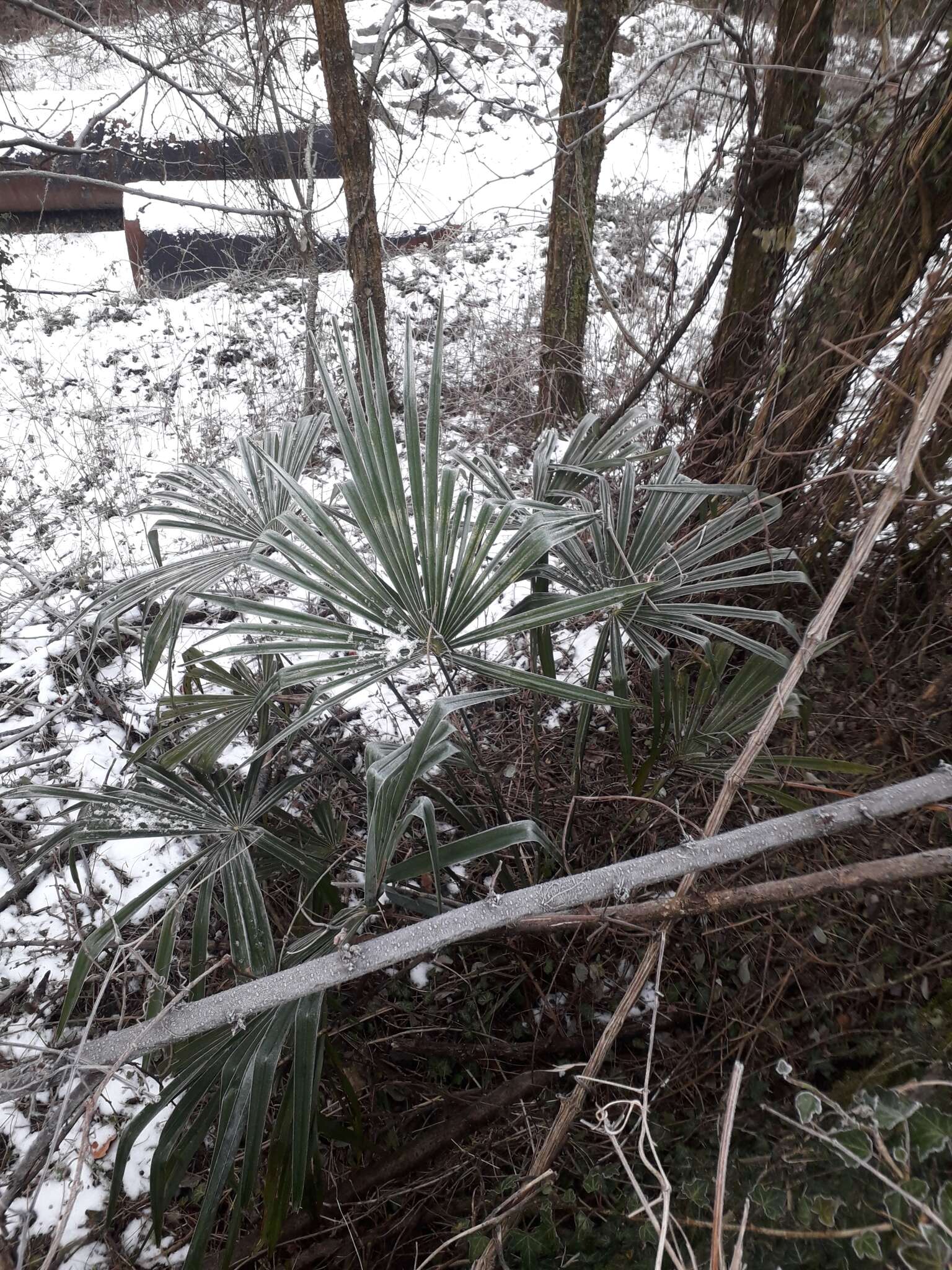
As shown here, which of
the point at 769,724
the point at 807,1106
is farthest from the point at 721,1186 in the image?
the point at 769,724

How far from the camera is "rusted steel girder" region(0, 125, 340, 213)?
14.0 ft

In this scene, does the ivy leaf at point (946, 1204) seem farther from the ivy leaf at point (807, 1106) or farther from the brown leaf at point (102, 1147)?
the brown leaf at point (102, 1147)

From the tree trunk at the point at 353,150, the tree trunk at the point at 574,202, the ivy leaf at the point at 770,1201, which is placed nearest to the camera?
the ivy leaf at the point at 770,1201

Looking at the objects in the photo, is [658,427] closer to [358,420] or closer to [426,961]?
[358,420]

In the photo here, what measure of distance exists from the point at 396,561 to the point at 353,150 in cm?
262

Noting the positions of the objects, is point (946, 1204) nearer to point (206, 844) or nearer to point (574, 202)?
point (206, 844)

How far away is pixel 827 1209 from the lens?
736 mm

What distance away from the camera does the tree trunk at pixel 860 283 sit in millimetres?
1385

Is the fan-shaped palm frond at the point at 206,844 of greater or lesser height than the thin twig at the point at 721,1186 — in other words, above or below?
below

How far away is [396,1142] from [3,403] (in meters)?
4.05

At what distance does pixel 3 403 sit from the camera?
372cm

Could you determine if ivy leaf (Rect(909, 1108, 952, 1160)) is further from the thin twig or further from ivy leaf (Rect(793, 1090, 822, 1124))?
the thin twig

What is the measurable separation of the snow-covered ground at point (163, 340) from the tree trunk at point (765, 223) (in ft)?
0.50

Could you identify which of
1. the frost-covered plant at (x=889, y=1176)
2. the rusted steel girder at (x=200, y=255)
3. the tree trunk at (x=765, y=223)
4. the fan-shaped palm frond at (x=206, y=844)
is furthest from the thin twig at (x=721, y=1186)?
the rusted steel girder at (x=200, y=255)
